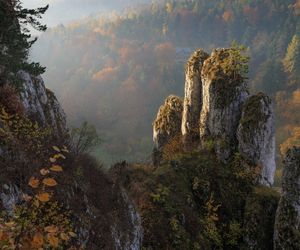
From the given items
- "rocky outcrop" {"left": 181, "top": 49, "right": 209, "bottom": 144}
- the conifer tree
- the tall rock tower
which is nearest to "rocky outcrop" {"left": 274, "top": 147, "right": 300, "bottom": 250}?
"rocky outcrop" {"left": 181, "top": 49, "right": 209, "bottom": 144}

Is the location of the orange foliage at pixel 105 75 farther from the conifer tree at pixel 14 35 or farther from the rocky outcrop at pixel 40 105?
the conifer tree at pixel 14 35

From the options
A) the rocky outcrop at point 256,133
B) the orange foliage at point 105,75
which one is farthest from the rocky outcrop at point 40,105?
the orange foliage at point 105,75

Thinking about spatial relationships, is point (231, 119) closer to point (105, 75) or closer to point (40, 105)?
point (40, 105)

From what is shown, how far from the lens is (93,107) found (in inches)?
6156

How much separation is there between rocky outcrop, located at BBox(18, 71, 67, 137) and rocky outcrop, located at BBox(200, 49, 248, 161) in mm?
12910

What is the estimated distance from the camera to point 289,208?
25.8 m

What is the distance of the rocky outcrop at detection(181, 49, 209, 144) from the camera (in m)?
36.5

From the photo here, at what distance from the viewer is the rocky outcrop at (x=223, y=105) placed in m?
31.7

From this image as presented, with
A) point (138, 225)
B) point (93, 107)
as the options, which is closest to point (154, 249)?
point (138, 225)

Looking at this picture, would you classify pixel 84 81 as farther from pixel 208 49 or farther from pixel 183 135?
pixel 183 135

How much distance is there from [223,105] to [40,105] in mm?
15963

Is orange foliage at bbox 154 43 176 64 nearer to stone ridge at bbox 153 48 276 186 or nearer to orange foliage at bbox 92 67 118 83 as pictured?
orange foliage at bbox 92 67 118 83

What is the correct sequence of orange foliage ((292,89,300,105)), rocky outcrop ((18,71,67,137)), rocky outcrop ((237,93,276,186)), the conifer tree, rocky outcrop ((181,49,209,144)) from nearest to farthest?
the conifer tree → rocky outcrop ((18,71,67,137)) → rocky outcrop ((237,93,276,186)) → rocky outcrop ((181,49,209,144)) → orange foliage ((292,89,300,105))

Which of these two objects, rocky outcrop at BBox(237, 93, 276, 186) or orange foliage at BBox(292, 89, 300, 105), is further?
orange foliage at BBox(292, 89, 300, 105)
